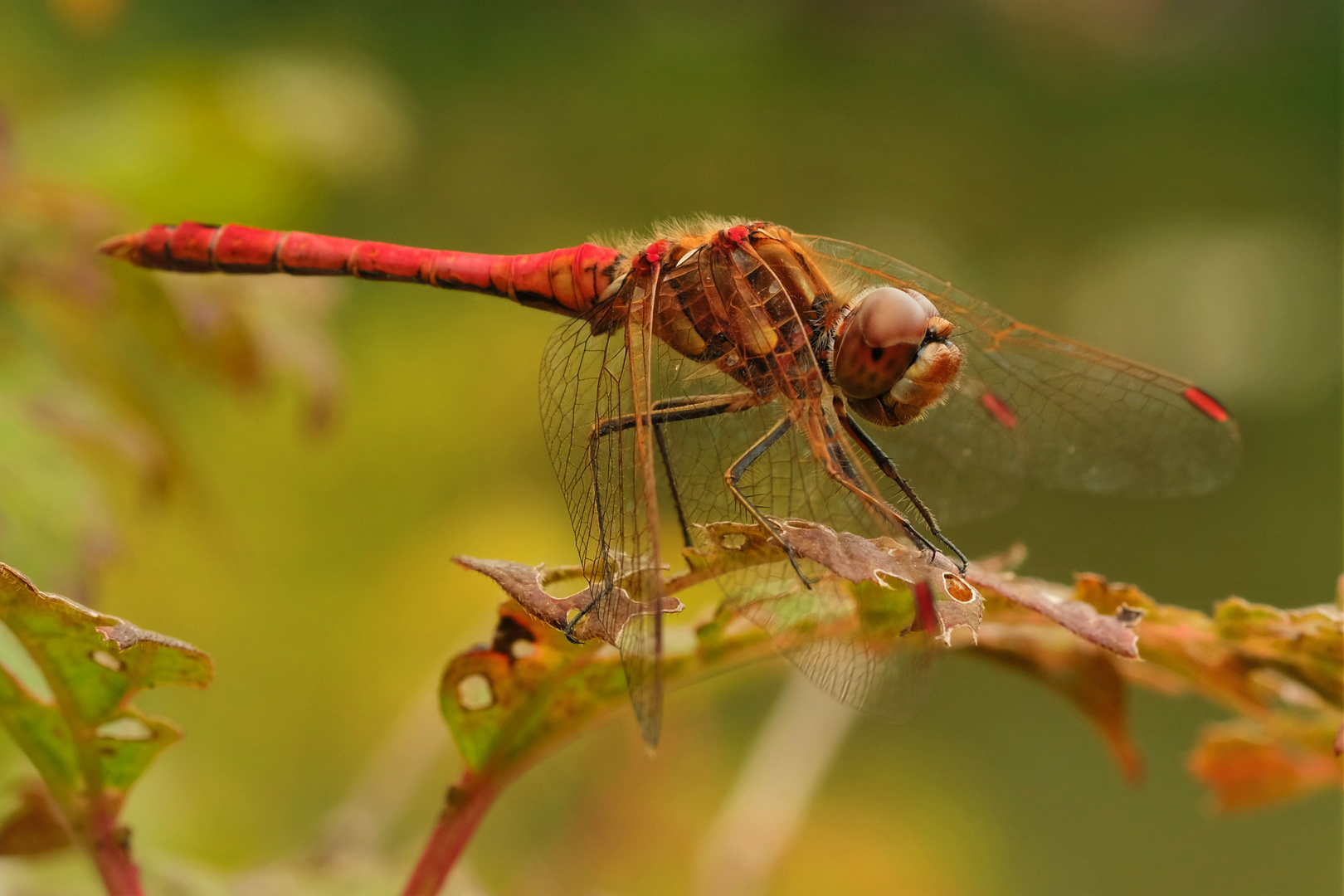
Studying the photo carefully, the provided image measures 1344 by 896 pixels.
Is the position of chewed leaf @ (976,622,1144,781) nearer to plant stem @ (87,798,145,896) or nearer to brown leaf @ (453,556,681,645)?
brown leaf @ (453,556,681,645)

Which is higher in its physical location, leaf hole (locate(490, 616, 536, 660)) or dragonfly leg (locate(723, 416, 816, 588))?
dragonfly leg (locate(723, 416, 816, 588))

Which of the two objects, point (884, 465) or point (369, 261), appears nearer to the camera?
point (884, 465)

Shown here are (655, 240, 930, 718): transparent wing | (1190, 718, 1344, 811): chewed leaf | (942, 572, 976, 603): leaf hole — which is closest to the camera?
(942, 572, 976, 603): leaf hole

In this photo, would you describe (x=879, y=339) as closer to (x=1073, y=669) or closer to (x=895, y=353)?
(x=895, y=353)

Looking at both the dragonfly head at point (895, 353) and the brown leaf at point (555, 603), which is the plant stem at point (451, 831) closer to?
the brown leaf at point (555, 603)

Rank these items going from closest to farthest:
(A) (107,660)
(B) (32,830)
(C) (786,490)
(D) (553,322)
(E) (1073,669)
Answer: (A) (107,660) → (B) (32,830) → (E) (1073,669) → (C) (786,490) → (D) (553,322)

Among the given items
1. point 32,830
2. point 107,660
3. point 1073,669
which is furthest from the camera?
point 1073,669

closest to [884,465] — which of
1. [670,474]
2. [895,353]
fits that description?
[895,353]

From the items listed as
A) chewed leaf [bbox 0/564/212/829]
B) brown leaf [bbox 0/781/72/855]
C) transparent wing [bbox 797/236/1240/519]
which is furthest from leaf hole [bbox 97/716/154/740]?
transparent wing [bbox 797/236/1240/519]

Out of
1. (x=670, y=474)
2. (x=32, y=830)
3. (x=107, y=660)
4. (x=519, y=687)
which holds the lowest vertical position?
(x=32, y=830)
